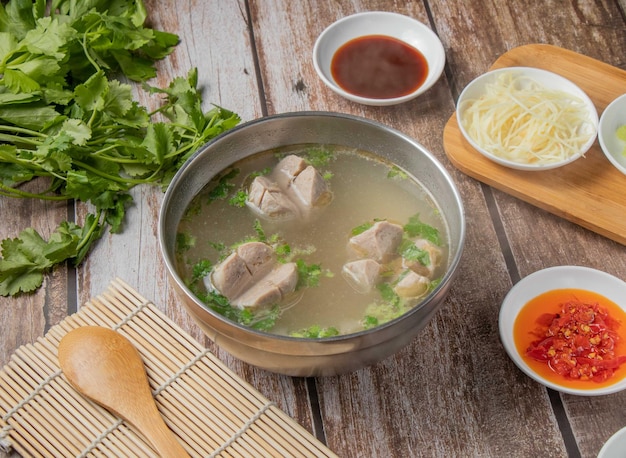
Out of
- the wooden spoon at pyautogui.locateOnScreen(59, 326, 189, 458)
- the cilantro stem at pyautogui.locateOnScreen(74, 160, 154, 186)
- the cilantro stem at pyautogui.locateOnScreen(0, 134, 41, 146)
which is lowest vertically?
the wooden spoon at pyautogui.locateOnScreen(59, 326, 189, 458)

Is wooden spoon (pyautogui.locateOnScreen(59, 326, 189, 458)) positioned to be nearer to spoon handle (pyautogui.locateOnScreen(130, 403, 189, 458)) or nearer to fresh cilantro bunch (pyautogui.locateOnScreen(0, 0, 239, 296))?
spoon handle (pyautogui.locateOnScreen(130, 403, 189, 458))

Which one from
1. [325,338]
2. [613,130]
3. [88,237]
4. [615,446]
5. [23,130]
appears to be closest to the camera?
[325,338]

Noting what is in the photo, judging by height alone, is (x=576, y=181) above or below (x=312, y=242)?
below

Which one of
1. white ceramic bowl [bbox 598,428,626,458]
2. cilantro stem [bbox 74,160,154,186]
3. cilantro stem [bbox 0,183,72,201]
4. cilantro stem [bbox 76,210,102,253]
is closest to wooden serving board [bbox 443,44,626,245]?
white ceramic bowl [bbox 598,428,626,458]

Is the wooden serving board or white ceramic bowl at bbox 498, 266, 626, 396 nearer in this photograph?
white ceramic bowl at bbox 498, 266, 626, 396

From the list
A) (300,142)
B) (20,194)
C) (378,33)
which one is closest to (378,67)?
(378,33)

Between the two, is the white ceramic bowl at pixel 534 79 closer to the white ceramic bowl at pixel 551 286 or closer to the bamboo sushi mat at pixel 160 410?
the white ceramic bowl at pixel 551 286

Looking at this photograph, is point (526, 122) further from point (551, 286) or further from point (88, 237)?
point (88, 237)
